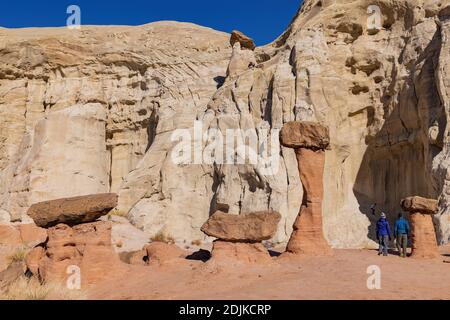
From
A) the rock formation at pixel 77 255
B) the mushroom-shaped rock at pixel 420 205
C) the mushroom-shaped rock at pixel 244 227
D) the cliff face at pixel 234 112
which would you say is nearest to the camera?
the rock formation at pixel 77 255

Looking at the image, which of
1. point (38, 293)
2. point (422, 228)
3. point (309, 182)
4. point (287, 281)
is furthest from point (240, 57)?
point (38, 293)

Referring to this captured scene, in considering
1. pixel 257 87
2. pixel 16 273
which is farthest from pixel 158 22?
pixel 16 273

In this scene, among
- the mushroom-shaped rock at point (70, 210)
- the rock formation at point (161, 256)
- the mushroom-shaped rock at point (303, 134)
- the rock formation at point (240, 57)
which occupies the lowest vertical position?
the rock formation at point (161, 256)

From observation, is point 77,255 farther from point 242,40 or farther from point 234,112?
point 242,40

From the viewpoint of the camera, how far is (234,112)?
24781 millimetres

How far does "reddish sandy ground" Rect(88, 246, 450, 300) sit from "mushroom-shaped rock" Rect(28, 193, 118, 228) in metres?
1.74

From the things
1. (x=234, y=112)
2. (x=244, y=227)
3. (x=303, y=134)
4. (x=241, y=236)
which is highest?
(x=234, y=112)

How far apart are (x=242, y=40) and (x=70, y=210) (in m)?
19.6

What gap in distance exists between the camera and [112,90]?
31.5 m

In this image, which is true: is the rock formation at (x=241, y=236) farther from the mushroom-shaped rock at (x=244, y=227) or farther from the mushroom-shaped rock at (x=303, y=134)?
the mushroom-shaped rock at (x=303, y=134)

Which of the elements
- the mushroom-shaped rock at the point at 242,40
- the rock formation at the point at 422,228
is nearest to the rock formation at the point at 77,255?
the rock formation at the point at 422,228

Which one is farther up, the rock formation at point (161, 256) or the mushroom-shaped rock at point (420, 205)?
the mushroom-shaped rock at point (420, 205)

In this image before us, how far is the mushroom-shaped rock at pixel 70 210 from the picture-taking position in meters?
11.8

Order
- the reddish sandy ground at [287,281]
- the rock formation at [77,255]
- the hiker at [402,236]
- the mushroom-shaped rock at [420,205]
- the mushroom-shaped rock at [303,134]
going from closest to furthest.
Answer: the reddish sandy ground at [287,281] < the rock formation at [77,255] < the mushroom-shaped rock at [303,134] < the mushroom-shaped rock at [420,205] < the hiker at [402,236]
